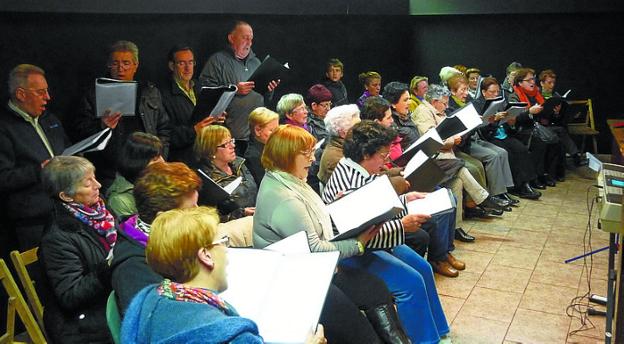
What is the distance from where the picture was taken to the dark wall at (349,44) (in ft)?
11.7

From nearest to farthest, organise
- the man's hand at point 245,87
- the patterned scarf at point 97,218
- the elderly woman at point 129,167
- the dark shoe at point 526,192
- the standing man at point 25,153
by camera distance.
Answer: the patterned scarf at point 97,218, the elderly woman at point 129,167, the standing man at point 25,153, the man's hand at point 245,87, the dark shoe at point 526,192

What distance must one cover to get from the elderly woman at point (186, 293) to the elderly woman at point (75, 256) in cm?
68

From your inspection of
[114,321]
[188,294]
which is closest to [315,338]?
[188,294]

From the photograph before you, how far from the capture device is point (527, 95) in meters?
7.03

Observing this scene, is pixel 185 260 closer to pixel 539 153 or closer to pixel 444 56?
pixel 539 153

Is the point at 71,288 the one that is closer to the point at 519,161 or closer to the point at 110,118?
the point at 110,118

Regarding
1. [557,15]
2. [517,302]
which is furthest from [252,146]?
[557,15]

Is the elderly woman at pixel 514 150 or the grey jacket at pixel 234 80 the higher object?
the grey jacket at pixel 234 80

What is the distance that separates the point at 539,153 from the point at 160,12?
450 centimetres

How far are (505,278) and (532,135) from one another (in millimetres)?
3079

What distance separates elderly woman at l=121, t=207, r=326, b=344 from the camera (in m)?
1.49

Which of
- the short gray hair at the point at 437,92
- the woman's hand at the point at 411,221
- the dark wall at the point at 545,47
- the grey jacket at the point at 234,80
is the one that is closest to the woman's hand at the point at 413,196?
the woman's hand at the point at 411,221

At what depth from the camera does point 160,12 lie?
4324 mm

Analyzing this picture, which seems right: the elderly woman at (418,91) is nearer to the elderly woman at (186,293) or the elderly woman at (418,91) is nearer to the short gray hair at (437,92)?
the short gray hair at (437,92)
